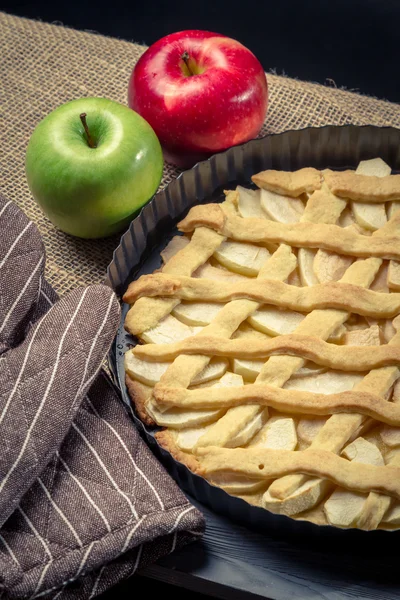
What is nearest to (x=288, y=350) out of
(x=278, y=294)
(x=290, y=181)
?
(x=278, y=294)

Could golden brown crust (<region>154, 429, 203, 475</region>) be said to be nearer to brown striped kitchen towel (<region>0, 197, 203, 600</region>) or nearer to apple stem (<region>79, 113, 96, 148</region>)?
brown striped kitchen towel (<region>0, 197, 203, 600</region>)

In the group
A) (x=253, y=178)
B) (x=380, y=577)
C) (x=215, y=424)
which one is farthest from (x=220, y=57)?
(x=380, y=577)

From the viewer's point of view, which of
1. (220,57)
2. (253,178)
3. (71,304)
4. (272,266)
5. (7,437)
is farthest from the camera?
(220,57)

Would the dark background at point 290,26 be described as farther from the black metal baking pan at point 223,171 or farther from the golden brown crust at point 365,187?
the golden brown crust at point 365,187

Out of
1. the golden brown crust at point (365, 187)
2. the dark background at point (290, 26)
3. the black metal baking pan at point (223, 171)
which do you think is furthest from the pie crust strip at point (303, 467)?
the dark background at point (290, 26)

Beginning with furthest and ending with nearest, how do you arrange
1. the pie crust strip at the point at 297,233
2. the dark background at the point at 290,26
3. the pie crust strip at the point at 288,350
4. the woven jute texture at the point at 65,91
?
the dark background at the point at 290,26 < the woven jute texture at the point at 65,91 < the pie crust strip at the point at 297,233 < the pie crust strip at the point at 288,350

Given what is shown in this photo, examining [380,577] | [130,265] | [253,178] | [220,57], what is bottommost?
[380,577]

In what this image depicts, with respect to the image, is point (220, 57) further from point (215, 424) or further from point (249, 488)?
point (249, 488)
